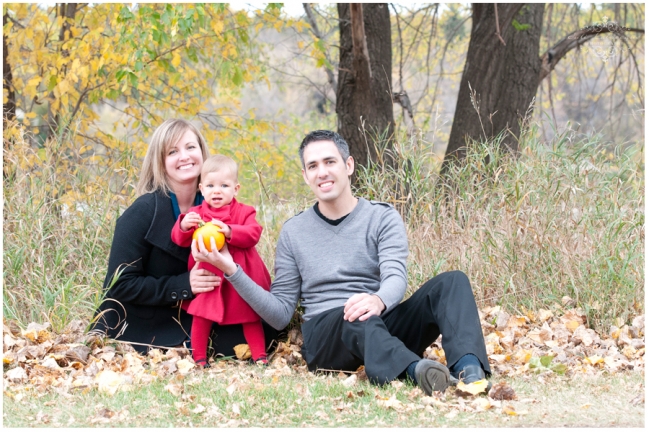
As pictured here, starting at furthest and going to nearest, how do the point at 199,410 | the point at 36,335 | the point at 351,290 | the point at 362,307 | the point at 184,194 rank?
the point at 184,194
the point at 36,335
the point at 351,290
the point at 362,307
the point at 199,410

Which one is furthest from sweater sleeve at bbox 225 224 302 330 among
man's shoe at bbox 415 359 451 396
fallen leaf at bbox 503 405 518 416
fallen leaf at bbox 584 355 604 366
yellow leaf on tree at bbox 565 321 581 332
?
yellow leaf on tree at bbox 565 321 581 332

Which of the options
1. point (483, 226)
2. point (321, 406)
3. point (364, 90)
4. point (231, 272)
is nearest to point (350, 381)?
point (321, 406)

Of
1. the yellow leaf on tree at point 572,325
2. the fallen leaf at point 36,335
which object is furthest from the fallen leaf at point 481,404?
the fallen leaf at point 36,335

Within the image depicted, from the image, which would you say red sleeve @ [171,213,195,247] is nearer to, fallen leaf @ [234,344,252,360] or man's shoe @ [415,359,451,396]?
fallen leaf @ [234,344,252,360]

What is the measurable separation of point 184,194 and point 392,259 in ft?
4.28

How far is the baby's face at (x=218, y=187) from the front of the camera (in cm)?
377

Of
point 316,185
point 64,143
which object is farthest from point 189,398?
point 64,143

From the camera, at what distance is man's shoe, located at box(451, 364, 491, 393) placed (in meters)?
3.15

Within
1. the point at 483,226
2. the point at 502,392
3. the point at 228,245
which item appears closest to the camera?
the point at 502,392

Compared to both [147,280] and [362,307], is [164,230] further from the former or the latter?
[362,307]

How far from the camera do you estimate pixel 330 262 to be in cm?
377

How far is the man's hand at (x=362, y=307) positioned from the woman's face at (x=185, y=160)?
125cm

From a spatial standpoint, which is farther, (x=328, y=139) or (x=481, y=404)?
(x=328, y=139)

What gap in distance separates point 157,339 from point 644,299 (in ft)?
10.1
